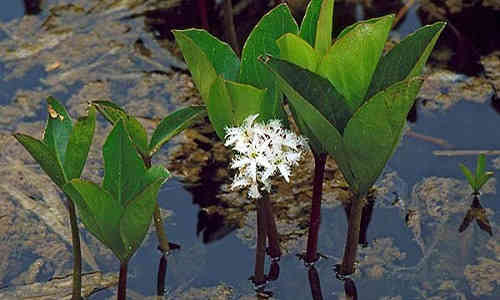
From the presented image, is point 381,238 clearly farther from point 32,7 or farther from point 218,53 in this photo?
point 32,7

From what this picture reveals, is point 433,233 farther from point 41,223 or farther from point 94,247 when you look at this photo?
point 41,223

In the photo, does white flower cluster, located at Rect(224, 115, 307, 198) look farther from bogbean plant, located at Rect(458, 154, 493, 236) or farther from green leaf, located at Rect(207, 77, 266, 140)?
bogbean plant, located at Rect(458, 154, 493, 236)

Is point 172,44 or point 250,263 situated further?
point 172,44

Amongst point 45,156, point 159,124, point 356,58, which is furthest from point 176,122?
point 356,58

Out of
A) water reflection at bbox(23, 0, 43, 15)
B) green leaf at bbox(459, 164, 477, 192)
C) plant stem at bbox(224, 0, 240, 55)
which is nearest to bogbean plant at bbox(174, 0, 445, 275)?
green leaf at bbox(459, 164, 477, 192)

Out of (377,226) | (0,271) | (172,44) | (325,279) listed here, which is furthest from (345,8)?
(0,271)

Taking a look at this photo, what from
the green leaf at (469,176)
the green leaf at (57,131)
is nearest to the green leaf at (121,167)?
the green leaf at (57,131)

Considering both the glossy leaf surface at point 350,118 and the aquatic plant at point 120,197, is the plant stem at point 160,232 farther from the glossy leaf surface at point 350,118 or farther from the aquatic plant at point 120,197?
the glossy leaf surface at point 350,118
